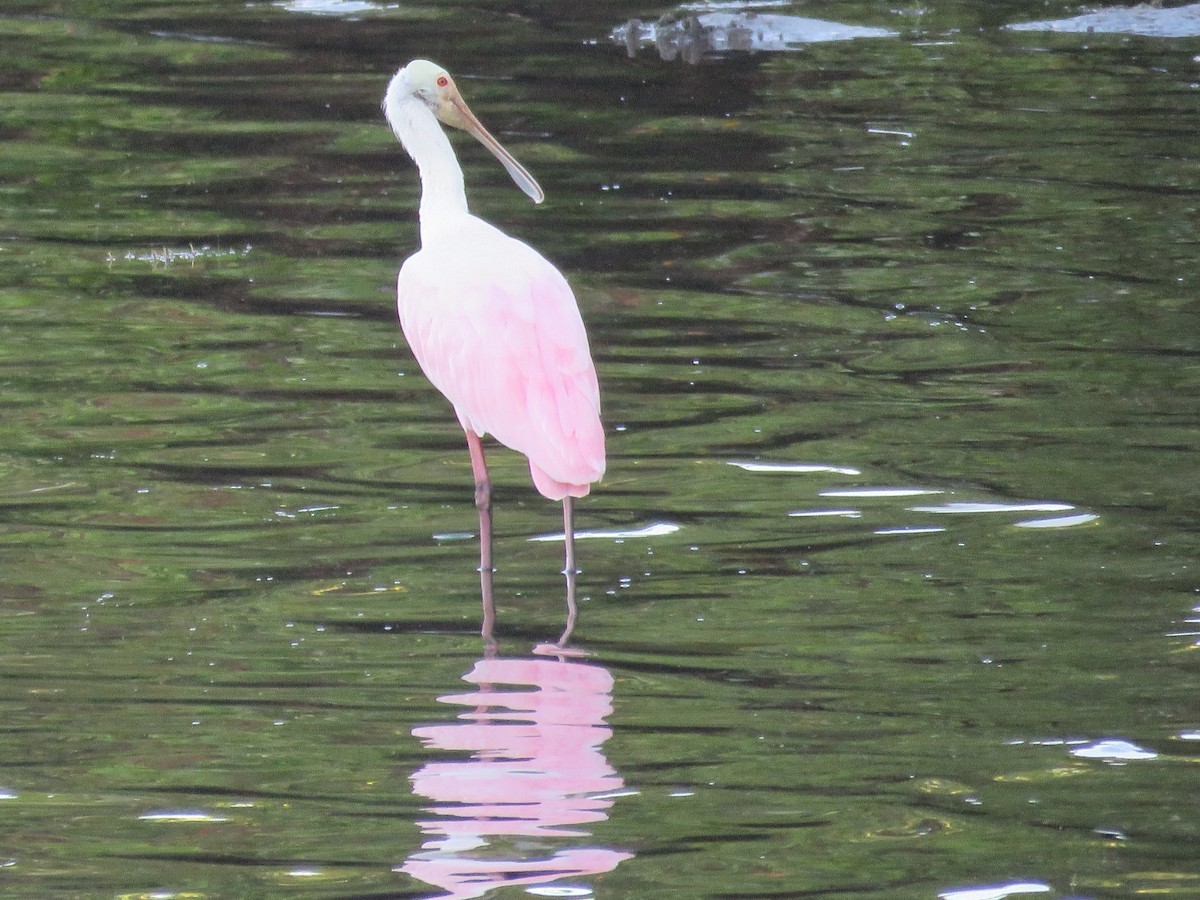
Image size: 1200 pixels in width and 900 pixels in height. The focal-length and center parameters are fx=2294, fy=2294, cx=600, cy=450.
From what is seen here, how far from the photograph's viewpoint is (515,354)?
Answer: 6.80m

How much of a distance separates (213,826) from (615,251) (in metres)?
6.51

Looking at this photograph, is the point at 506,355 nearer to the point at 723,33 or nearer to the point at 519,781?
the point at 519,781

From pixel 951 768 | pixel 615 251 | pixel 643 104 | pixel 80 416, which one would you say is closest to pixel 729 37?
pixel 643 104

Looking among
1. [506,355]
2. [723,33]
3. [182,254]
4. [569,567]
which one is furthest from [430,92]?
[723,33]

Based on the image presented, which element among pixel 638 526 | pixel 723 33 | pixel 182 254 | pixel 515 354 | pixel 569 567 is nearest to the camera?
pixel 569 567

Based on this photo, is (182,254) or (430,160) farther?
(182,254)

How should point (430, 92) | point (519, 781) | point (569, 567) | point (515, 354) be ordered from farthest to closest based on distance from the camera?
point (430, 92), point (515, 354), point (569, 567), point (519, 781)

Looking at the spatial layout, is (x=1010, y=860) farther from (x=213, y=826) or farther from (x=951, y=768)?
(x=213, y=826)

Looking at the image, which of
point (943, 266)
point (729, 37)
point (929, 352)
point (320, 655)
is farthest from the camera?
point (729, 37)

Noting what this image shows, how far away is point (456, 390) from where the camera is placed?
6996 mm

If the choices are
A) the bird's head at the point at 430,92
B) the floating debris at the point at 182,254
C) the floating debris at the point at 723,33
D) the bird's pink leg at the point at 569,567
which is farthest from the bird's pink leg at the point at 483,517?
the floating debris at the point at 723,33

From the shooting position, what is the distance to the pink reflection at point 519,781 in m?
4.83

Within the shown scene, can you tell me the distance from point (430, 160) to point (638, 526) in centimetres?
139

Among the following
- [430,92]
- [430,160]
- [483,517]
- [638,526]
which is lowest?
[638,526]
